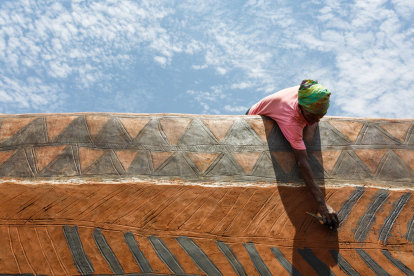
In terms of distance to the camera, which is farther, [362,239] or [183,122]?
[183,122]

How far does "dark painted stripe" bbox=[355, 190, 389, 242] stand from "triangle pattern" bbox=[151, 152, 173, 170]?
205 centimetres

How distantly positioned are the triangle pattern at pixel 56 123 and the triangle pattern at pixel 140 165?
2.97 feet

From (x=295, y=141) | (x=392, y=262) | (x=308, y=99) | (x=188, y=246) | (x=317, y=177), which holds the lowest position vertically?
(x=392, y=262)

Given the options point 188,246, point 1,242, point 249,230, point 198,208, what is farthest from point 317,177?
point 1,242

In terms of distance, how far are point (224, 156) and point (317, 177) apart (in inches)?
40.3

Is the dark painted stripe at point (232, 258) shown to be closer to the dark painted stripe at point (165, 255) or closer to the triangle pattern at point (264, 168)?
the dark painted stripe at point (165, 255)

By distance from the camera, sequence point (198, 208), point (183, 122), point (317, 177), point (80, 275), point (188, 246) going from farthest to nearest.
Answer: point (183, 122) → point (317, 177) → point (198, 208) → point (188, 246) → point (80, 275)

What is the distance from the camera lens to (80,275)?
2678mm

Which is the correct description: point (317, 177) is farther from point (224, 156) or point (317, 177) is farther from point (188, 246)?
point (188, 246)

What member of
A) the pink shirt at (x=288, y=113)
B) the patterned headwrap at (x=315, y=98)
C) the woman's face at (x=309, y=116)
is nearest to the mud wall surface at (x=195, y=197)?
the pink shirt at (x=288, y=113)

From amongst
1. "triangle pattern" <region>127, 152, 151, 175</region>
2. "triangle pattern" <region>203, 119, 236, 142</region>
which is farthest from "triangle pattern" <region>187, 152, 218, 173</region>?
"triangle pattern" <region>127, 152, 151, 175</region>

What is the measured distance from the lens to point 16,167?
10.3 feet

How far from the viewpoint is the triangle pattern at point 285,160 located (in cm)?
339

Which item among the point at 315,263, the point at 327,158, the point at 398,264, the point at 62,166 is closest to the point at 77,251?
the point at 62,166
